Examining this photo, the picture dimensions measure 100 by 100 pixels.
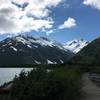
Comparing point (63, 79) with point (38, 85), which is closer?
point (38, 85)

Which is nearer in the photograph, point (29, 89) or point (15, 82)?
point (29, 89)

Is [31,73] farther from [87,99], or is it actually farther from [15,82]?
[87,99]

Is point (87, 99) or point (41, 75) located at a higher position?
point (41, 75)

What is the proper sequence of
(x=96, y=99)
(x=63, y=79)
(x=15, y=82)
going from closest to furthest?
1. (x=15, y=82)
2. (x=63, y=79)
3. (x=96, y=99)

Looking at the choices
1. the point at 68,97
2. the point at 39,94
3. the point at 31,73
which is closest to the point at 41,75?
the point at 31,73

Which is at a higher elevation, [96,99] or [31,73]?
[31,73]

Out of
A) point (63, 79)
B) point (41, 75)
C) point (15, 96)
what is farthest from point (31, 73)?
point (15, 96)

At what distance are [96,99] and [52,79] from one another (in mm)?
4666

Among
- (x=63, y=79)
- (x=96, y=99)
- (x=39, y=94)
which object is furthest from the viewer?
(x=96, y=99)

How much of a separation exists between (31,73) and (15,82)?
2.83 metres

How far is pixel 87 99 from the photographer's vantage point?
84.6 feet

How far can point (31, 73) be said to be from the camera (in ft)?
80.0

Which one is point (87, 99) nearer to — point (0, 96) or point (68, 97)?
point (68, 97)

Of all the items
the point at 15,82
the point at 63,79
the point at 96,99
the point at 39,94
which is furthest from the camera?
the point at 96,99
